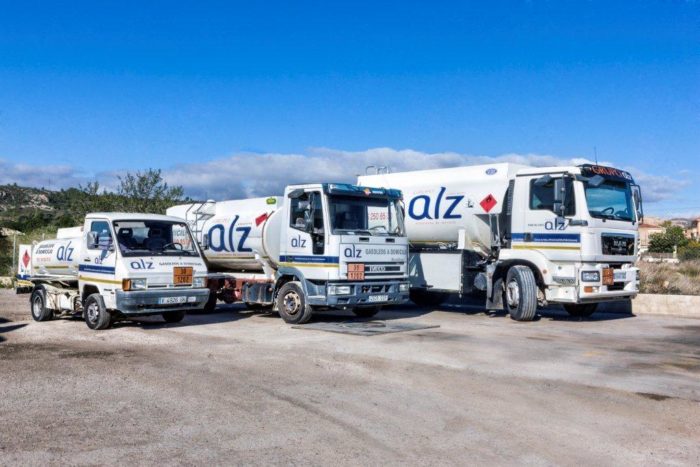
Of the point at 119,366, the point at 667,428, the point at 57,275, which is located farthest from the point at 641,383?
the point at 57,275

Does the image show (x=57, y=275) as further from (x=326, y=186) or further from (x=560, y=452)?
(x=560, y=452)

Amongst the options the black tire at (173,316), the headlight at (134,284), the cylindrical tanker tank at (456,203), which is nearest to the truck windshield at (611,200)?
the cylindrical tanker tank at (456,203)

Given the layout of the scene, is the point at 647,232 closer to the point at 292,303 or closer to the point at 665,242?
the point at 665,242

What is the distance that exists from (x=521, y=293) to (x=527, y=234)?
1.31m

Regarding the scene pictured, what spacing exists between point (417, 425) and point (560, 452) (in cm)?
138

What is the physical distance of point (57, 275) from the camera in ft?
49.0

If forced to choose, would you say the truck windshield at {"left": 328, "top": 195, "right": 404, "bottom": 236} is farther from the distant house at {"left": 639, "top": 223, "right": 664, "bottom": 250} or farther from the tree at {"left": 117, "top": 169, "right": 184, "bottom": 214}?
the distant house at {"left": 639, "top": 223, "right": 664, "bottom": 250}

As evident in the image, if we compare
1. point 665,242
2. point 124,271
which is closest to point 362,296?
point 124,271

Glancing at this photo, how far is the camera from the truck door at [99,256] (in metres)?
13.1

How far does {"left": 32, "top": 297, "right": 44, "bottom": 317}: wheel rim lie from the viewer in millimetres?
15157

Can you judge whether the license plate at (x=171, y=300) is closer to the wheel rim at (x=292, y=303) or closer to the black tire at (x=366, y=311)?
the wheel rim at (x=292, y=303)

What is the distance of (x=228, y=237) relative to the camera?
1670 centimetres

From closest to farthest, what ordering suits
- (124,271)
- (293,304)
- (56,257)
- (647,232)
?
(124,271) < (293,304) < (56,257) < (647,232)

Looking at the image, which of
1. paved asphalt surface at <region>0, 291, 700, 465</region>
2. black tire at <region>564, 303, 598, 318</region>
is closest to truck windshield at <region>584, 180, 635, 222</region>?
black tire at <region>564, 303, 598, 318</region>
